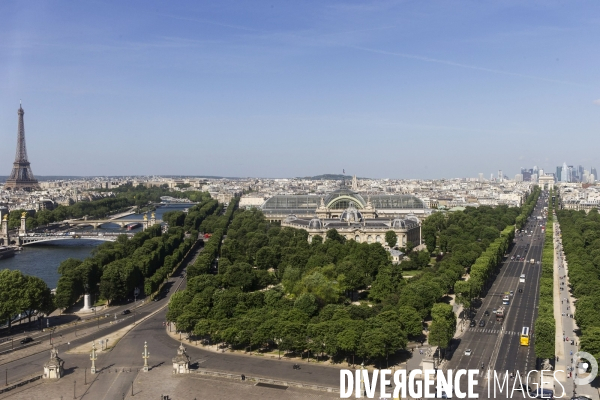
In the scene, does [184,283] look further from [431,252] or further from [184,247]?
[431,252]

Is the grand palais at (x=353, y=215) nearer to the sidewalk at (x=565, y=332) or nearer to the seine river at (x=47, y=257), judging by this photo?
the sidewalk at (x=565, y=332)

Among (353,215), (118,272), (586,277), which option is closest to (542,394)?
(586,277)

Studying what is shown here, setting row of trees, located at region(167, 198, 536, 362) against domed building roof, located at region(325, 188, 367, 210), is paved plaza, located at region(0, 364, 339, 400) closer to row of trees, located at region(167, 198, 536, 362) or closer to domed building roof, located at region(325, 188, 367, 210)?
row of trees, located at region(167, 198, 536, 362)

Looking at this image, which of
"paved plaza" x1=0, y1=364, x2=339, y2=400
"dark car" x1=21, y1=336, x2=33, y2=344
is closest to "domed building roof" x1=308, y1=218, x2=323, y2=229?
"dark car" x1=21, y1=336, x2=33, y2=344

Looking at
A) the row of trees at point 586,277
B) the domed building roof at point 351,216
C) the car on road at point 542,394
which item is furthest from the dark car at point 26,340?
the domed building roof at point 351,216

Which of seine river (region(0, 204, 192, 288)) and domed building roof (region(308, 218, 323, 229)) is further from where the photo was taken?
domed building roof (region(308, 218, 323, 229))
